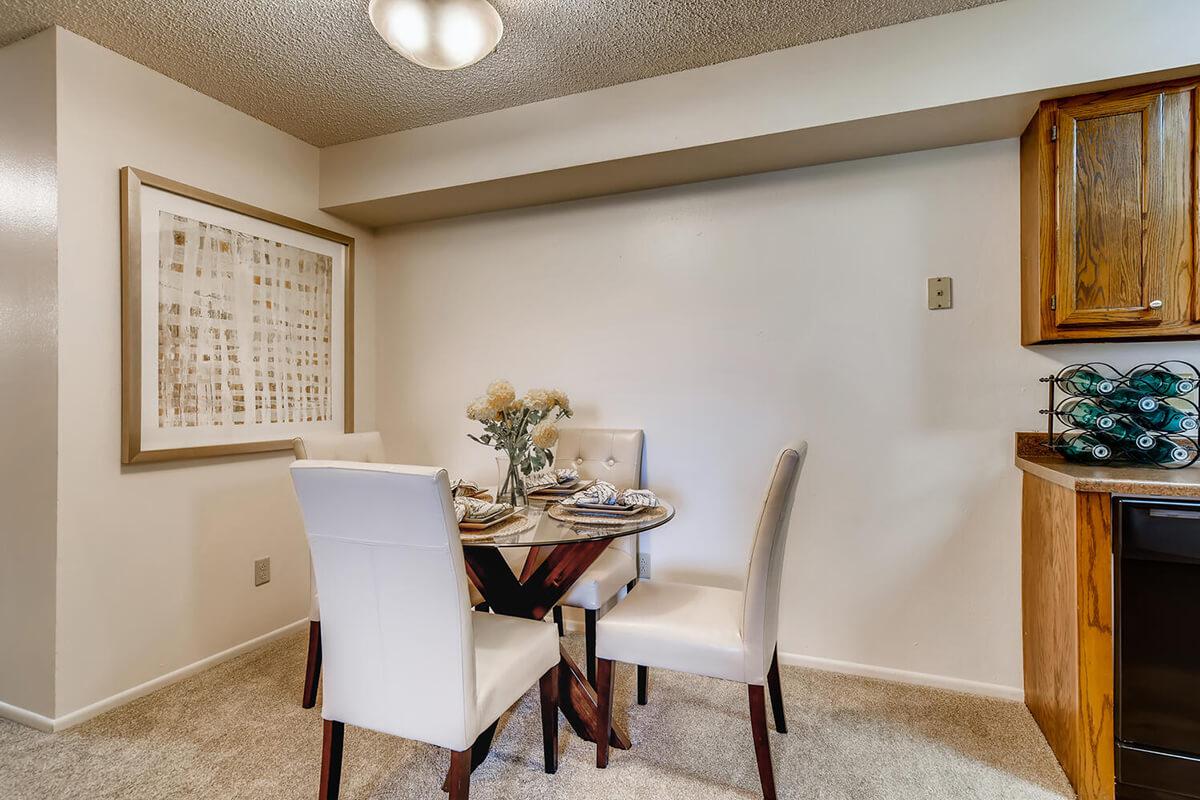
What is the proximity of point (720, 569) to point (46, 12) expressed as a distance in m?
3.11

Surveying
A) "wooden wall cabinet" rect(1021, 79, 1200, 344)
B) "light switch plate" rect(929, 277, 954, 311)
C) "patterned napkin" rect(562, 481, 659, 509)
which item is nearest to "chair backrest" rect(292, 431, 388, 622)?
"patterned napkin" rect(562, 481, 659, 509)

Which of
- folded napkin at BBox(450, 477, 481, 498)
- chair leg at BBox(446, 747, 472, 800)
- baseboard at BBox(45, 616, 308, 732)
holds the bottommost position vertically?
baseboard at BBox(45, 616, 308, 732)

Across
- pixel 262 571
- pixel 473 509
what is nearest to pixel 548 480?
pixel 473 509

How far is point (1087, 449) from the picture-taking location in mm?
1881

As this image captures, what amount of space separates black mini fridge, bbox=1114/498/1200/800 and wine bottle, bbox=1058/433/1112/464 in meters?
0.39

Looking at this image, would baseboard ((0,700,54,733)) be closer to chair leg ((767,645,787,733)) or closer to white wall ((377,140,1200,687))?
white wall ((377,140,1200,687))

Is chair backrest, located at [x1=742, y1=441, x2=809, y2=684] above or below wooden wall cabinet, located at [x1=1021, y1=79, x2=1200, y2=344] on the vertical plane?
below

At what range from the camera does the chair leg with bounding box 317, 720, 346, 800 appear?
145 cm

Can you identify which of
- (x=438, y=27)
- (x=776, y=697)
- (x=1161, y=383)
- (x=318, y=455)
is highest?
(x=438, y=27)

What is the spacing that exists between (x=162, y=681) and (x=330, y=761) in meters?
1.26

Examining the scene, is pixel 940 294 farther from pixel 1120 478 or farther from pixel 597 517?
pixel 597 517

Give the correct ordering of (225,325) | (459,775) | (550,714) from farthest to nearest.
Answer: (225,325)
(550,714)
(459,775)

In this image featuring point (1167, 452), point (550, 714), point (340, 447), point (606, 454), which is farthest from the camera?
point (606, 454)

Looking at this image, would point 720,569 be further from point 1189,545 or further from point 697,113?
point 697,113
